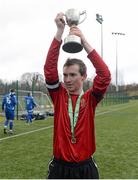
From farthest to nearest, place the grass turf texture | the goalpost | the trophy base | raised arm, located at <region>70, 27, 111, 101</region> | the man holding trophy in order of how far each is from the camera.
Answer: the goalpost
the grass turf texture
raised arm, located at <region>70, 27, 111, 101</region>
the man holding trophy
the trophy base

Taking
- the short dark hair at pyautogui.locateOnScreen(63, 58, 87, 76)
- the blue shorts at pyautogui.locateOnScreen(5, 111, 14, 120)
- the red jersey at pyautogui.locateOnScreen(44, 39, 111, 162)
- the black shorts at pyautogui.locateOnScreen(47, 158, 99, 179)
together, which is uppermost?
the short dark hair at pyautogui.locateOnScreen(63, 58, 87, 76)

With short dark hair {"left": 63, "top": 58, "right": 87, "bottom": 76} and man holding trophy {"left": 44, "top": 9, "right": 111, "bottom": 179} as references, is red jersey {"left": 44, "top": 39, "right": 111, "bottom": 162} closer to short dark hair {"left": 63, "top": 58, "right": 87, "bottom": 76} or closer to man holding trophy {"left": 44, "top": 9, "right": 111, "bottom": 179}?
man holding trophy {"left": 44, "top": 9, "right": 111, "bottom": 179}

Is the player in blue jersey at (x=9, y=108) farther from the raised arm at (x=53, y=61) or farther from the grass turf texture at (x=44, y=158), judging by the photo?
the raised arm at (x=53, y=61)

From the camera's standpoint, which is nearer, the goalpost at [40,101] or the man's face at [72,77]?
the man's face at [72,77]

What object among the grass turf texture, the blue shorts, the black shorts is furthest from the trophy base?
the blue shorts

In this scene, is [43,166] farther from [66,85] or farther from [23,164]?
[66,85]

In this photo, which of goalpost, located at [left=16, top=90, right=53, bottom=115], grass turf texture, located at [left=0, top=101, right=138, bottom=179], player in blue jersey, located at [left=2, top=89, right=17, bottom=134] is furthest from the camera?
goalpost, located at [left=16, top=90, right=53, bottom=115]

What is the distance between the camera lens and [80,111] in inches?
152

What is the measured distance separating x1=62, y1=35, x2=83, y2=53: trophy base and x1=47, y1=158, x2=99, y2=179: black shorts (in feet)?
3.38

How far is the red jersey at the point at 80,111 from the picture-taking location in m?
3.79

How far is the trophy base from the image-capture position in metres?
3.66

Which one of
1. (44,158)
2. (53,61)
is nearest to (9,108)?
(44,158)

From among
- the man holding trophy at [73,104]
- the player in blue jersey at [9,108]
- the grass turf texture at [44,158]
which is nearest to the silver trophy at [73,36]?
the man holding trophy at [73,104]

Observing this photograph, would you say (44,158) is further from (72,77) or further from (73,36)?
(73,36)
